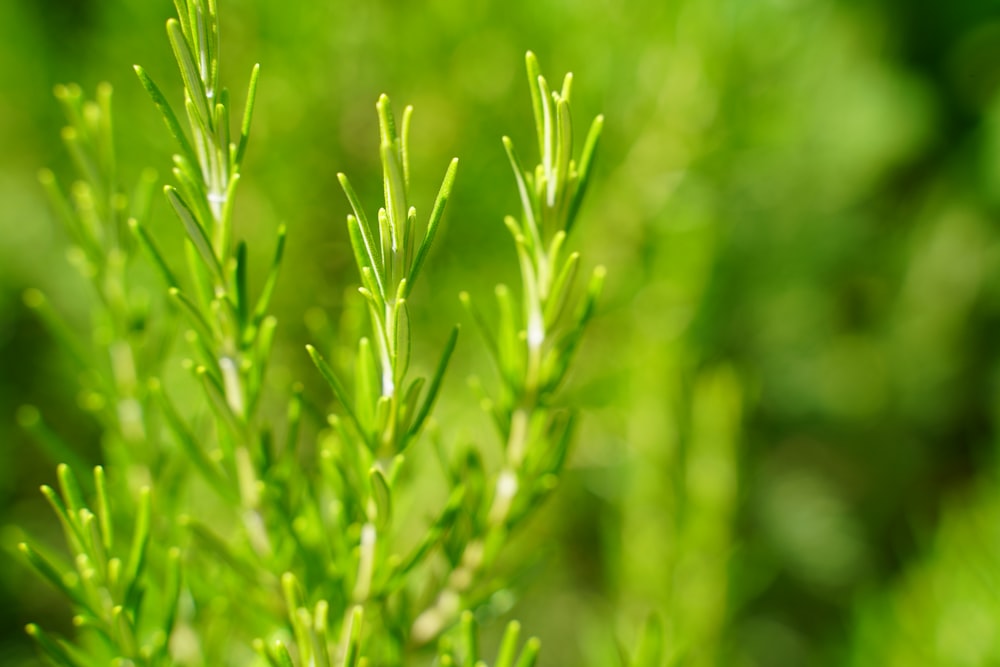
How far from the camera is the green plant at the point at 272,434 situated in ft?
0.56

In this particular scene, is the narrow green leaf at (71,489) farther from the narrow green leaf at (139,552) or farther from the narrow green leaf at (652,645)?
the narrow green leaf at (652,645)

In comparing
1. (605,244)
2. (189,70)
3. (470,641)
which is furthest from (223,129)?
(605,244)

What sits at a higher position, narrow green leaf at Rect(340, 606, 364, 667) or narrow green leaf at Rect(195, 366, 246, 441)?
narrow green leaf at Rect(195, 366, 246, 441)

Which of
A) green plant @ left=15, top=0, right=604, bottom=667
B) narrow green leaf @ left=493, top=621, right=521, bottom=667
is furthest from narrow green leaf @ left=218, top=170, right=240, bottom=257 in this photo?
narrow green leaf @ left=493, top=621, right=521, bottom=667

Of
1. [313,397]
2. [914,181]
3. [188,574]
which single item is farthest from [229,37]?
[914,181]

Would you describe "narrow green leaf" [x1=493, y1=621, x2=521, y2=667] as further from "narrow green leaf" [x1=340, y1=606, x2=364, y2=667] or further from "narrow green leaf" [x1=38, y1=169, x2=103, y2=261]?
"narrow green leaf" [x1=38, y1=169, x2=103, y2=261]

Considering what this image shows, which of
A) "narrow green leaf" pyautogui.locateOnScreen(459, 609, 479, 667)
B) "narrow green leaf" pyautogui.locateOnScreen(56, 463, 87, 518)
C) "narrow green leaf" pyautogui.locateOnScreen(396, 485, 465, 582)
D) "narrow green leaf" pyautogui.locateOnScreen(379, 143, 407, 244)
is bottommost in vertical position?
"narrow green leaf" pyautogui.locateOnScreen(459, 609, 479, 667)

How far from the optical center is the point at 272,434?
8.8 inches

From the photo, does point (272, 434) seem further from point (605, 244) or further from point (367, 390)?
point (605, 244)

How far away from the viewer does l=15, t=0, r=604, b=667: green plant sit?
17 cm

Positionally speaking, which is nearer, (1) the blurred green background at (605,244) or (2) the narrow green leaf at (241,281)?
(2) the narrow green leaf at (241,281)

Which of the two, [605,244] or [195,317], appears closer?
[195,317]

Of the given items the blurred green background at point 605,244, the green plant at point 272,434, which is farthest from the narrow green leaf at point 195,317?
the blurred green background at point 605,244

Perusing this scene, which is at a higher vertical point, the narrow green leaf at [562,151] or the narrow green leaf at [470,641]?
the narrow green leaf at [562,151]
